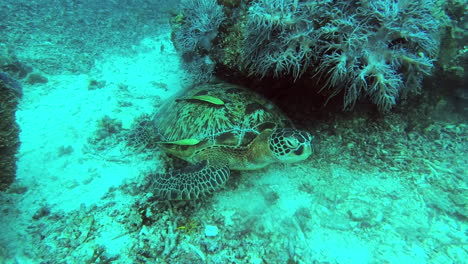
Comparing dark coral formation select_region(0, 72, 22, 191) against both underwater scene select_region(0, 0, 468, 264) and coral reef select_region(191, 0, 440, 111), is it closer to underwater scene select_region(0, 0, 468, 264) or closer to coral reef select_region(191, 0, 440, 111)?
underwater scene select_region(0, 0, 468, 264)

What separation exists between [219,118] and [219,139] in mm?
228

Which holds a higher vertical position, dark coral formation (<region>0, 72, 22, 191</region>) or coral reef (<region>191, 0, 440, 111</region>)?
coral reef (<region>191, 0, 440, 111</region>)

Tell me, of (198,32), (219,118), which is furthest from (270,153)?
(198,32)

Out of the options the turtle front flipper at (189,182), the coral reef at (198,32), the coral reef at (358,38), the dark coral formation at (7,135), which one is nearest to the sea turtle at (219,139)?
the turtle front flipper at (189,182)

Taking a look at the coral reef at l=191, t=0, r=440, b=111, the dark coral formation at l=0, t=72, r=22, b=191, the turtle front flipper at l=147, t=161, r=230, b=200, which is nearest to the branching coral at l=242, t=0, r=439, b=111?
the coral reef at l=191, t=0, r=440, b=111

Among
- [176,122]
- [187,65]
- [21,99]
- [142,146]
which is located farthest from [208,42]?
[21,99]

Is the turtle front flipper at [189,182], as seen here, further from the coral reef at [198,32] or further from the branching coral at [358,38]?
the coral reef at [198,32]

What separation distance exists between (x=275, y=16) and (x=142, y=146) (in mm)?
1986

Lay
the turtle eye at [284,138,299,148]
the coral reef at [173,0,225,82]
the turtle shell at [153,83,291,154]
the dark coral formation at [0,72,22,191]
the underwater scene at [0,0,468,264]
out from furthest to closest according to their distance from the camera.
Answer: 1. the coral reef at [173,0,225,82]
2. the turtle shell at [153,83,291,154]
3. the turtle eye at [284,138,299,148]
4. the dark coral formation at [0,72,22,191]
5. the underwater scene at [0,0,468,264]

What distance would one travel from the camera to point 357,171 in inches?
87.8

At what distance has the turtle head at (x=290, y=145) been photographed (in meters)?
2.06

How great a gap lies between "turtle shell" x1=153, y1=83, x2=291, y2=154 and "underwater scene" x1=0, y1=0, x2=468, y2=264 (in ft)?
0.05

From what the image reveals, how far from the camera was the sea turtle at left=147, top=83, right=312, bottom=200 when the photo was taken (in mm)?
2061

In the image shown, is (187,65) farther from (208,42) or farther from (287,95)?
(287,95)
